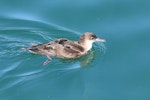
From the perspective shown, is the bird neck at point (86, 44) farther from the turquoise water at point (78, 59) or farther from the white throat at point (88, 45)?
the turquoise water at point (78, 59)

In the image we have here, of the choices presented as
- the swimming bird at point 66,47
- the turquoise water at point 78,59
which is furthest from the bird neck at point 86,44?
the turquoise water at point 78,59

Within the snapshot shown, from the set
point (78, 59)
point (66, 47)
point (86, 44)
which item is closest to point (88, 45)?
point (86, 44)

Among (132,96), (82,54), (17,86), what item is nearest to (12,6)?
(82,54)

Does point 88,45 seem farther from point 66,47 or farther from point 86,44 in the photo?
point 66,47

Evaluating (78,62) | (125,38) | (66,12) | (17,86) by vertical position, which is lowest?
(17,86)

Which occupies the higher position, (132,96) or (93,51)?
(93,51)

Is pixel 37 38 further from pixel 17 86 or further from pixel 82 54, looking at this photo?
pixel 17 86

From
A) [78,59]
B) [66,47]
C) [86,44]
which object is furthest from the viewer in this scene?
[86,44]
